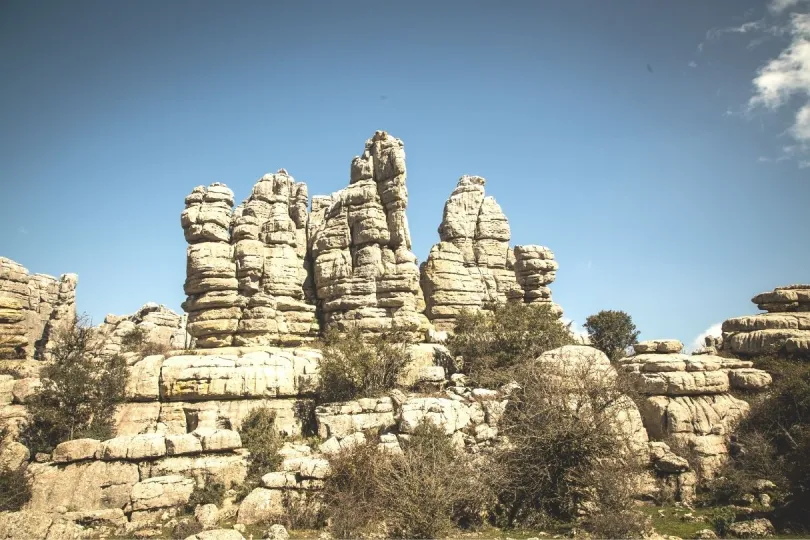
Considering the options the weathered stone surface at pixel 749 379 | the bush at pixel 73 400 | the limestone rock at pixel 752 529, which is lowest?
the limestone rock at pixel 752 529

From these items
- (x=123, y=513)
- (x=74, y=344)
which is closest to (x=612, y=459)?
(x=123, y=513)

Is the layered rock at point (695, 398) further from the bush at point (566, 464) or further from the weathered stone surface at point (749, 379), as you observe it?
the bush at point (566, 464)

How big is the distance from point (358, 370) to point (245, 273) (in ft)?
34.9

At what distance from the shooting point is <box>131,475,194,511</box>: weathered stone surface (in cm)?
1472

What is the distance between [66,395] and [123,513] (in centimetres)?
583

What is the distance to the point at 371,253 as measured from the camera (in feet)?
95.9

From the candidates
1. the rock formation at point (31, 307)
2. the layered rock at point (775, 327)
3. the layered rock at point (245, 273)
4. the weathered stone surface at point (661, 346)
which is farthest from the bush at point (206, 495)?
the layered rock at point (775, 327)

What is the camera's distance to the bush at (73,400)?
17.5 m

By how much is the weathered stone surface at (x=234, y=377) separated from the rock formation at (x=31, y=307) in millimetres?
8511

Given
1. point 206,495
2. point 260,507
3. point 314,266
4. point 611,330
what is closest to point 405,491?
point 260,507

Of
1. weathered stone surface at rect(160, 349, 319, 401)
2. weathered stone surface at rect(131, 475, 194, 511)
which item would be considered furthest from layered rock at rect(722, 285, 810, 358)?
weathered stone surface at rect(131, 475, 194, 511)

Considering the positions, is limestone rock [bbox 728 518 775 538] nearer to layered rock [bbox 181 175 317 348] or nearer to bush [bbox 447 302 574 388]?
bush [bbox 447 302 574 388]

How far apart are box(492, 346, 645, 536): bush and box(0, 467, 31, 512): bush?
13.2 metres

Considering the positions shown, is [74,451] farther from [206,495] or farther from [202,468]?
[206,495]
